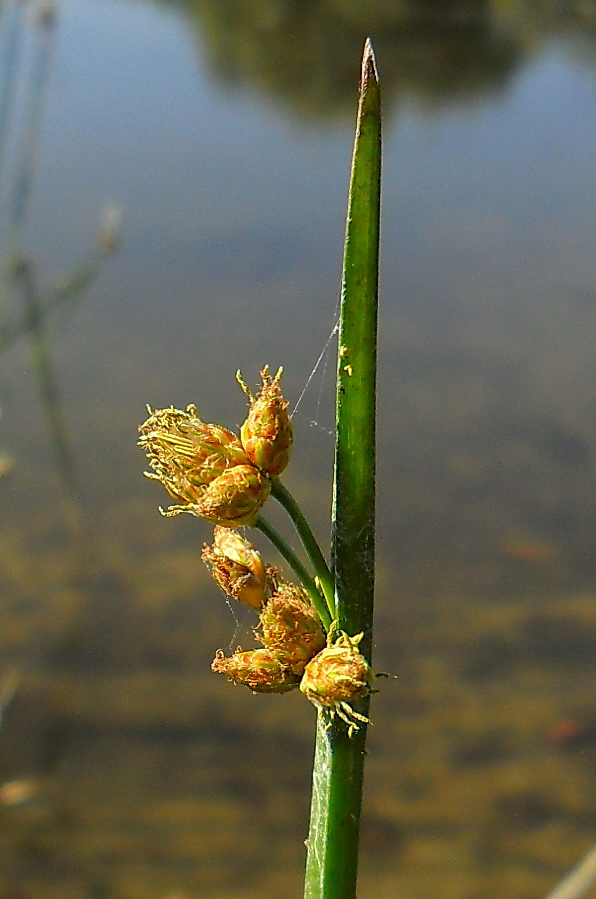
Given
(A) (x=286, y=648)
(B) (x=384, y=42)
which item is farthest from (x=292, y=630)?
(B) (x=384, y=42)

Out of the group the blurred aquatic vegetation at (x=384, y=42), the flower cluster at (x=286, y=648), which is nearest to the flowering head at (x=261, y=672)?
the flower cluster at (x=286, y=648)

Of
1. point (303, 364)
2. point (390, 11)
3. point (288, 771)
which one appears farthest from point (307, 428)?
point (390, 11)

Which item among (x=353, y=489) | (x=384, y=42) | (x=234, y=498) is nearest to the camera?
(x=353, y=489)

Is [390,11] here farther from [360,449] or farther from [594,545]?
[360,449]

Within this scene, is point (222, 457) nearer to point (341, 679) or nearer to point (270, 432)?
point (270, 432)

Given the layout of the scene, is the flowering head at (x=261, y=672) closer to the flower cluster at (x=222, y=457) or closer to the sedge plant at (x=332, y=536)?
the sedge plant at (x=332, y=536)

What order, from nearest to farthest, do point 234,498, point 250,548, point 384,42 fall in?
point 234,498 < point 250,548 < point 384,42

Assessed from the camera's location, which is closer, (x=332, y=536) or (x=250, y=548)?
(x=332, y=536)
